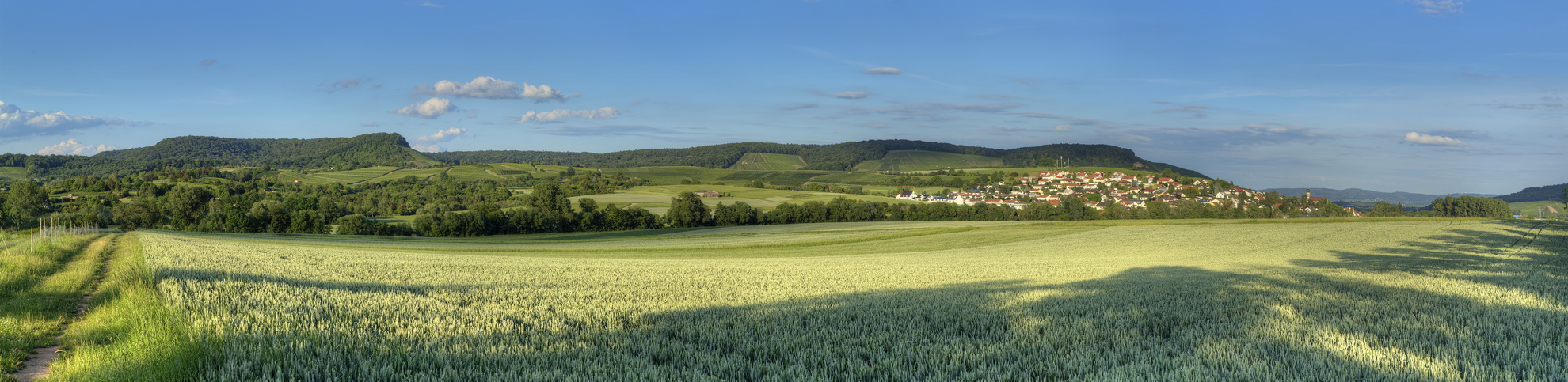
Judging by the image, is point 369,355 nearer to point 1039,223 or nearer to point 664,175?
point 1039,223

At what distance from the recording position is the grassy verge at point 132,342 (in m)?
5.28

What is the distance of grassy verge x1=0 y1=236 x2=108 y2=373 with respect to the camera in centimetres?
803

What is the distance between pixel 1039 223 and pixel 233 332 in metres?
60.9

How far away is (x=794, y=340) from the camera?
236 inches

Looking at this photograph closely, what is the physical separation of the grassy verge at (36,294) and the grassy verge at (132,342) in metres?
0.34

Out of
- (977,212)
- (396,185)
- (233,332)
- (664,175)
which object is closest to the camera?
(233,332)

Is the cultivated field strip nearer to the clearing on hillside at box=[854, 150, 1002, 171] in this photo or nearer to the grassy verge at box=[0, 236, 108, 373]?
the grassy verge at box=[0, 236, 108, 373]

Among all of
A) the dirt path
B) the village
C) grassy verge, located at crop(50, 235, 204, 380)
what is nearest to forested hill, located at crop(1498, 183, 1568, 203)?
the village

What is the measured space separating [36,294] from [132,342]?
358 inches

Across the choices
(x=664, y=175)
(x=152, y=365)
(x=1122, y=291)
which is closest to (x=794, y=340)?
(x=152, y=365)

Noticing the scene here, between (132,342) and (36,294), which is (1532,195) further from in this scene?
(36,294)

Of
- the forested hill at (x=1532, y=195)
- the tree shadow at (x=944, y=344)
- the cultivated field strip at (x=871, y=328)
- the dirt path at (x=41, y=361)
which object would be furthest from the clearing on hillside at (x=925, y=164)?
the dirt path at (x=41, y=361)

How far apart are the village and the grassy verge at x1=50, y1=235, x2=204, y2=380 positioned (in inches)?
3712

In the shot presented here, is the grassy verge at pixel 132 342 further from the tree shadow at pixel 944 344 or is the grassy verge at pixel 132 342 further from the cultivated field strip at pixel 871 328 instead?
the tree shadow at pixel 944 344
